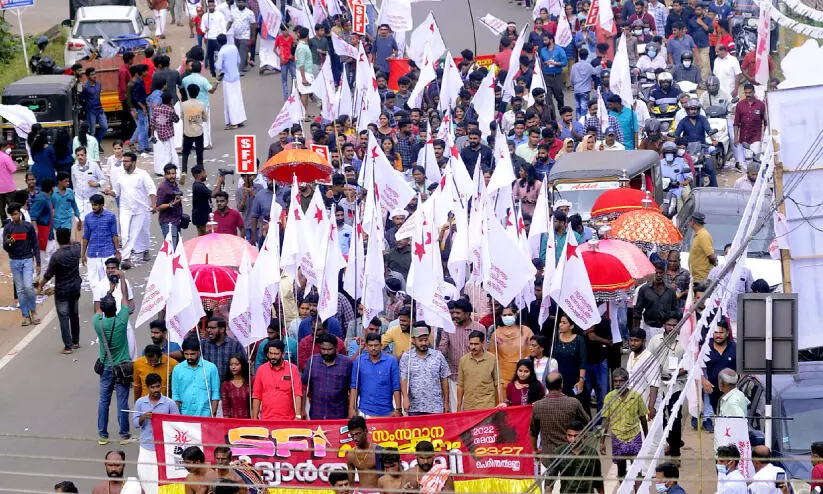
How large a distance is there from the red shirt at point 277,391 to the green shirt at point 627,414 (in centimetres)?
288

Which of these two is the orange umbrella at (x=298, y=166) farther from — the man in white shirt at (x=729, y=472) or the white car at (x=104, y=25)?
the white car at (x=104, y=25)

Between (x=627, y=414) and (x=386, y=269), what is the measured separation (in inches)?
189

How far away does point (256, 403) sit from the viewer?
1569 cm

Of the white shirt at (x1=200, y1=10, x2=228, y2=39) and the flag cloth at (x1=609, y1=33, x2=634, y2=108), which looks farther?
the white shirt at (x1=200, y1=10, x2=228, y2=39)

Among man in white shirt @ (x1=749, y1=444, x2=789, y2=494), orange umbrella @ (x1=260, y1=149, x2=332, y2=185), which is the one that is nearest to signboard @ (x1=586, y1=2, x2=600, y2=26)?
orange umbrella @ (x1=260, y1=149, x2=332, y2=185)

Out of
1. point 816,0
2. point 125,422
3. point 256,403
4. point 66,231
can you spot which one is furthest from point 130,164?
point 816,0

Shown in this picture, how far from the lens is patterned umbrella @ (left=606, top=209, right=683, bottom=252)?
19.0 metres

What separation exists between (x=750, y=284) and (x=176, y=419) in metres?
6.87

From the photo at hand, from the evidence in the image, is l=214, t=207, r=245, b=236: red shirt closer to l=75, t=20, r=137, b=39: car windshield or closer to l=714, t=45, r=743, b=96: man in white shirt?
l=75, t=20, r=137, b=39: car windshield

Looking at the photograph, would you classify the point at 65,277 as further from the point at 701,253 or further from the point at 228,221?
the point at 701,253

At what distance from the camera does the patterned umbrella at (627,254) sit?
17.9 m

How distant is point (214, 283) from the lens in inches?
701

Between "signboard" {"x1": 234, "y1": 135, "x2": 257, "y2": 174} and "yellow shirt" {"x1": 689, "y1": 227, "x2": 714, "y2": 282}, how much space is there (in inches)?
219

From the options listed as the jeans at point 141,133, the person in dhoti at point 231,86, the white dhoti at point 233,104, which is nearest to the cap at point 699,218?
the jeans at point 141,133
